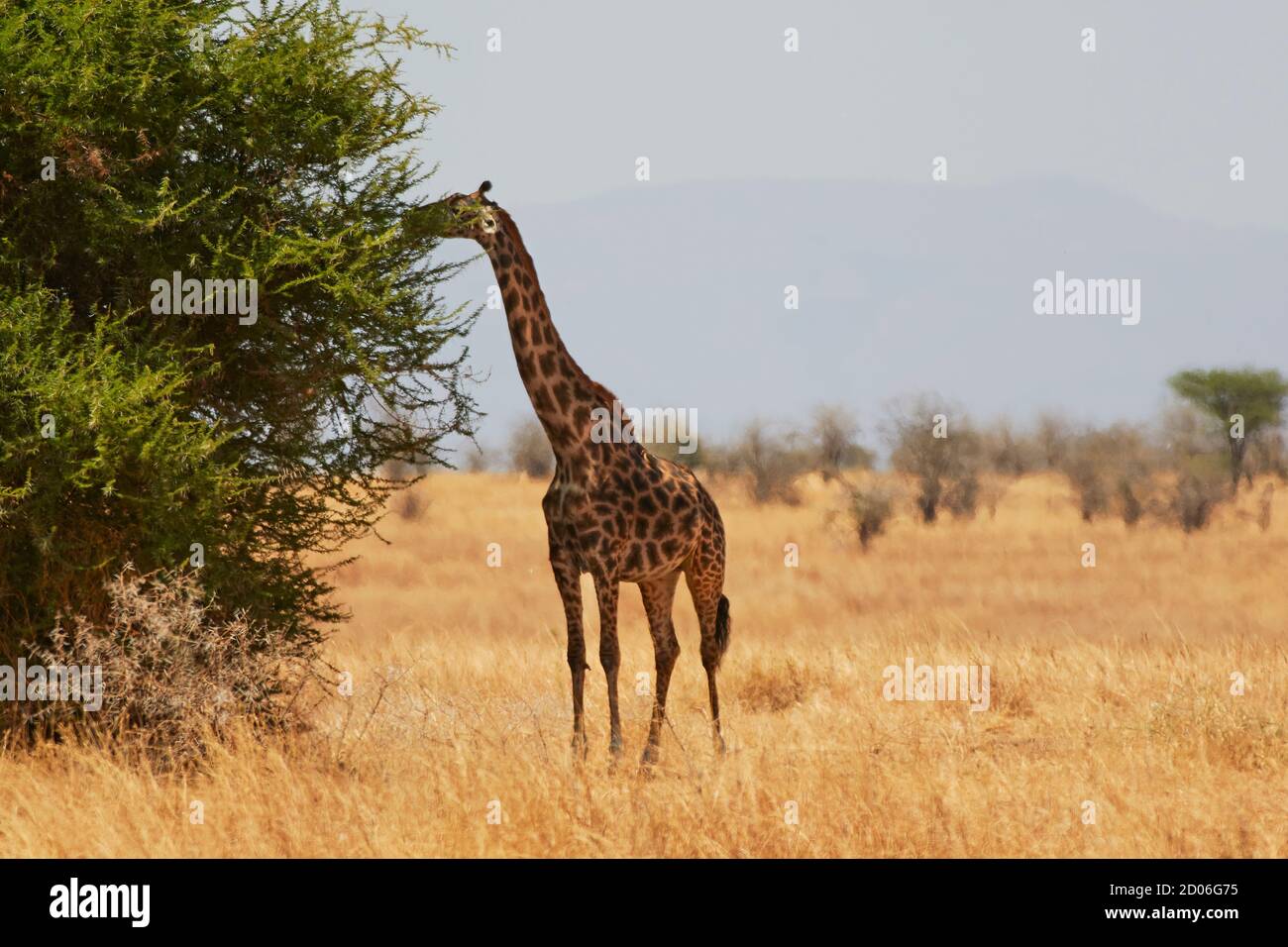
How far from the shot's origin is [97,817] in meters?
8.41

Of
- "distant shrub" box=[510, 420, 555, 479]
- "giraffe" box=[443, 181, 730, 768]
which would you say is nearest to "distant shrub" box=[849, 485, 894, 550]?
"distant shrub" box=[510, 420, 555, 479]

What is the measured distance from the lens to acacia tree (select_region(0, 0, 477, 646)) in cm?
998

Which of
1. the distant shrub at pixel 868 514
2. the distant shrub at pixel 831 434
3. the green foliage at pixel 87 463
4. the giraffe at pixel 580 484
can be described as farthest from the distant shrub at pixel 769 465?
the green foliage at pixel 87 463

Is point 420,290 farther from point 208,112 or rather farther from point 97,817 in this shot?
point 97,817

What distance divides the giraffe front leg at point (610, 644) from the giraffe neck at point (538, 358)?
3.34 feet

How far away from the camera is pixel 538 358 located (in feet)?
34.7

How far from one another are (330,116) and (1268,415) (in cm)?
4006

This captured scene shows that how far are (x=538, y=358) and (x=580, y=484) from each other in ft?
3.22

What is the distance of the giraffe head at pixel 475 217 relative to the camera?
34.6ft

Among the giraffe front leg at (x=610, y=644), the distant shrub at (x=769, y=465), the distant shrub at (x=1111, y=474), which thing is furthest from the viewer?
the distant shrub at (x=769, y=465)

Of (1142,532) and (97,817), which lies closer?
(97,817)

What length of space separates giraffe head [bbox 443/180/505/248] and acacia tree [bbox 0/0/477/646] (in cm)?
57

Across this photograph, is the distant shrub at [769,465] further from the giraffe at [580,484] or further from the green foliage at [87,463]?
the green foliage at [87,463]
